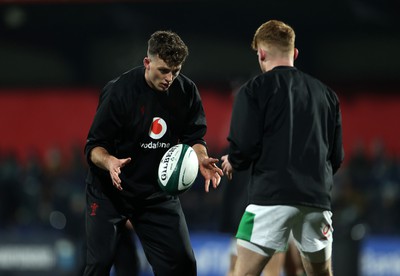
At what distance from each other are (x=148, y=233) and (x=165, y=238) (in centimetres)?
12

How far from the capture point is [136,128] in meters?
5.25

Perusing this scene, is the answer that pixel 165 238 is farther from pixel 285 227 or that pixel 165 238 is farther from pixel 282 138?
pixel 282 138

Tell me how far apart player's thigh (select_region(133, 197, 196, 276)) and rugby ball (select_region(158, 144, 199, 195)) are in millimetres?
247

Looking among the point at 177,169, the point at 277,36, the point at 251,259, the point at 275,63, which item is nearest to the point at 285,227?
the point at 251,259

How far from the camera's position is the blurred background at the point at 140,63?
13477 millimetres

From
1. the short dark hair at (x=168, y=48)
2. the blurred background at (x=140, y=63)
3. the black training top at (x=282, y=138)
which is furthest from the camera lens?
A: the blurred background at (x=140, y=63)

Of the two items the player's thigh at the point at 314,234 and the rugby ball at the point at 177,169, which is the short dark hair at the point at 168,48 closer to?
the rugby ball at the point at 177,169

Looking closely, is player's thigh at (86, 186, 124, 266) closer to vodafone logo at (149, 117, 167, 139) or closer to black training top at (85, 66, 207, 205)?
black training top at (85, 66, 207, 205)

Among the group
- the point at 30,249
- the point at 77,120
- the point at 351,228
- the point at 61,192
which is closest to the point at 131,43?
the point at 77,120

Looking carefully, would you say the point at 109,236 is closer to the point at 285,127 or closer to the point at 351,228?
the point at 285,127

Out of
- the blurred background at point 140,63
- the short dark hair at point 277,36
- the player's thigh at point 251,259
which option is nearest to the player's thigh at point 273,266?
the player's thigh at point 251,259

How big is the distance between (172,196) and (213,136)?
11.6m

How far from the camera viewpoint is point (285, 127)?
Result: 460cm

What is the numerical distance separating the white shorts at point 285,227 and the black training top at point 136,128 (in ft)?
2.83
